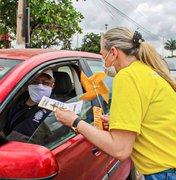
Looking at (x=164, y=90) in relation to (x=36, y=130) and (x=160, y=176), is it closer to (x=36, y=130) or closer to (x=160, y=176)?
(x=160, y=176)

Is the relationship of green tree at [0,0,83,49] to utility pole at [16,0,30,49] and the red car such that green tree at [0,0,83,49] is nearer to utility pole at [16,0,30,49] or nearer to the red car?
utility pole at [16,0,30,49]

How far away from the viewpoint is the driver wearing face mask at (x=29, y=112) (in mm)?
2457

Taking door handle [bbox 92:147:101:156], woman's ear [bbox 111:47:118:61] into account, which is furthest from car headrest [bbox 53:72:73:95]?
woman's ear [bbox 111:47:118:61]

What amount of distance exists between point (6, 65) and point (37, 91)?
313mm

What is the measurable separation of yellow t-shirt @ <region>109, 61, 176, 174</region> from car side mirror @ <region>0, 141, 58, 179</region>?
394 millimetres

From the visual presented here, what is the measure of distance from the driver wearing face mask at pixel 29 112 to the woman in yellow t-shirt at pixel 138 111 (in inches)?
19.4

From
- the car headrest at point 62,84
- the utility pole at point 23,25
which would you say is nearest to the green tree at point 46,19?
the utility pole at point 23,25

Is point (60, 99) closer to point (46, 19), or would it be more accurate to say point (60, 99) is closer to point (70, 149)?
point (70, 149)

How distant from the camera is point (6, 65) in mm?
2441

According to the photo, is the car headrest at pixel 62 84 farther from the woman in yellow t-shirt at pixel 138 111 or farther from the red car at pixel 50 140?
the woman in yellow t-shirt at pixel 138 111

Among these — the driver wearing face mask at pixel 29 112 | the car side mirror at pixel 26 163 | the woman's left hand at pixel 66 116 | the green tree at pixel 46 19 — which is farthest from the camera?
the green tree at pixel 46 19

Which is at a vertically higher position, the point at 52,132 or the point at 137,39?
the point at 137,39

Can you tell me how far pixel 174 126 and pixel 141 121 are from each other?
0.69 feet

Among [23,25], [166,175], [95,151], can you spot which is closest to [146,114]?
[166,175]
